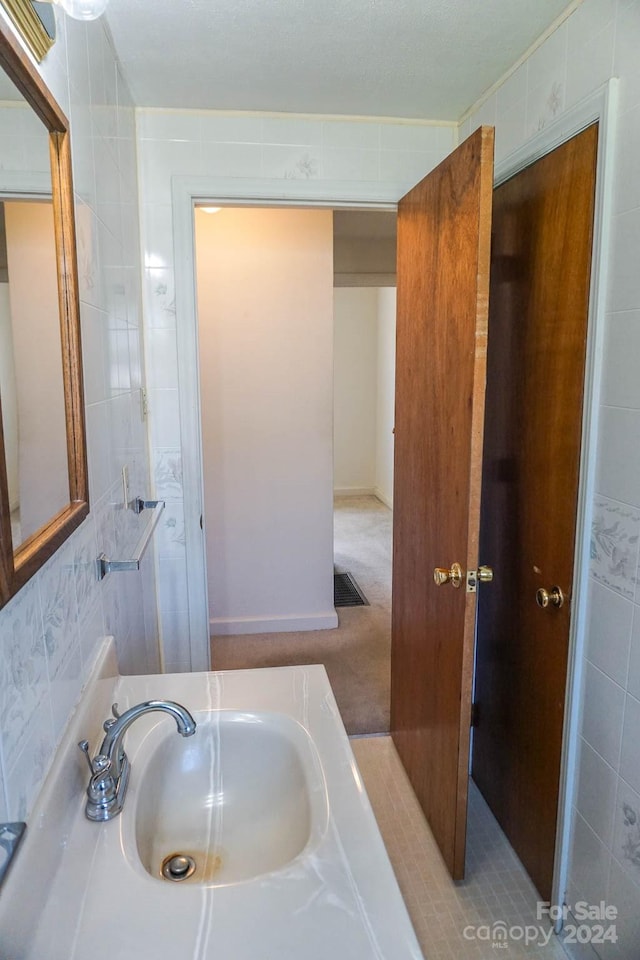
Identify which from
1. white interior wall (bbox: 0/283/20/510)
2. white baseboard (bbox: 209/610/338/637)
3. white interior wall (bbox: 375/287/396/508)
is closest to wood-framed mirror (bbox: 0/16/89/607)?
white interior wall (bbox: 0/283/20/510)

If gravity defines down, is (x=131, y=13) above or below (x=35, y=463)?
above

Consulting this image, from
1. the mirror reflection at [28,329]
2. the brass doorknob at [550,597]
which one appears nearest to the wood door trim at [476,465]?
the brass doorknob at [550,597]

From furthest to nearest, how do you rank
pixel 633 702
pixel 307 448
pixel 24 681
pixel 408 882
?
1. pixel 307 448
2. pixel 408 882
3. pixel 633 702
4. pixel 24 681

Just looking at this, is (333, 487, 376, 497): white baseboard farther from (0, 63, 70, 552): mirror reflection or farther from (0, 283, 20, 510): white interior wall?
(0, 283, 20, 510): white interior wall

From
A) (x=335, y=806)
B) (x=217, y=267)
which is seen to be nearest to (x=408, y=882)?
(x=335, y=806)

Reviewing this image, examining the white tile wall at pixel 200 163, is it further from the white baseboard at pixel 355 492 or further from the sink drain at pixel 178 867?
the white baseboard at pixel 355 492

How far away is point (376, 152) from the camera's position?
1.88m

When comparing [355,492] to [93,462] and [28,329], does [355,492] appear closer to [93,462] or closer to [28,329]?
[93,462]

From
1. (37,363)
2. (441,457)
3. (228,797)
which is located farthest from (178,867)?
(441,457)

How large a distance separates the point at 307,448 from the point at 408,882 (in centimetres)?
200

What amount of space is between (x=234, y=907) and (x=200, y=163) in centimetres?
185

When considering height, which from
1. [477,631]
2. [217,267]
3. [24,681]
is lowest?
[477,631]

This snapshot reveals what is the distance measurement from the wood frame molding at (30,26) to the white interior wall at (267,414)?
207 centimetres

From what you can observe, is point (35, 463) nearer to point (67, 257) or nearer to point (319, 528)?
point (67, 257)
